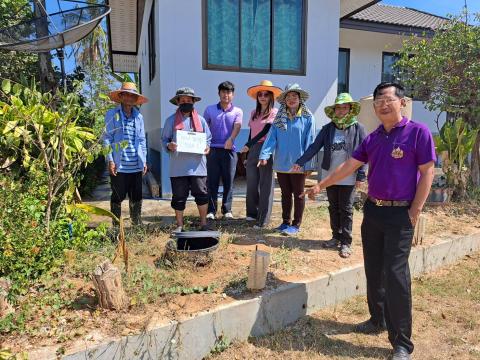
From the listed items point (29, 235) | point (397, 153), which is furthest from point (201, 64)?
point (397, 153)

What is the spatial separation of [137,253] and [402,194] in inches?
106

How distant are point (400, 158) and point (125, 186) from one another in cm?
313

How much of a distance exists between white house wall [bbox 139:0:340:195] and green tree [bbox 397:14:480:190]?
1.55 metres

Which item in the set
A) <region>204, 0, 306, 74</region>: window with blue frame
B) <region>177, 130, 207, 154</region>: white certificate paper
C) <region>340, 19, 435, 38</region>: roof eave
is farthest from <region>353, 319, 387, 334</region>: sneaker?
<region>340, 19, 435, 38</region>: roof eave

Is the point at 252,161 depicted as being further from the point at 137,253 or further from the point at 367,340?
the point at 367,340

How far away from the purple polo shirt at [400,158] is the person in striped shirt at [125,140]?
2.77m

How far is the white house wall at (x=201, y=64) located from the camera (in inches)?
271

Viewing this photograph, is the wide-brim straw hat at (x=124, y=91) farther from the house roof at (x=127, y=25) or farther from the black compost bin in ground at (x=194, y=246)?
the house roof at (x=127, y=25)

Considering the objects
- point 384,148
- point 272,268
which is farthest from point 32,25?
point 384,148

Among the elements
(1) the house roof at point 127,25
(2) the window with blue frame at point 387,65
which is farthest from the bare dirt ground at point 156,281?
(2) the window with blue frame at point 387,65

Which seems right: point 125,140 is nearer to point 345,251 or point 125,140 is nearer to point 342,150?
point 342,150

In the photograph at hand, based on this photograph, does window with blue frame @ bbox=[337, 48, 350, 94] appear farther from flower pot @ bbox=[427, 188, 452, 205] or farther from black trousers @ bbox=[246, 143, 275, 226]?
black trousers @ bbox=[246, 143, 275, 226]

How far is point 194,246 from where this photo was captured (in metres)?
4.04

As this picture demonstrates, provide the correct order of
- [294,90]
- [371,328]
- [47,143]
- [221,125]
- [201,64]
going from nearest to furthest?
[371,328], [47,143], [294,90], [221,125], [201,64]
